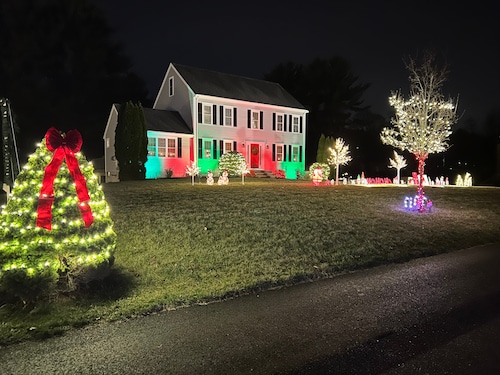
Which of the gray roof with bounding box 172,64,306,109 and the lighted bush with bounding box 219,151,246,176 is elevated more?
the gray roof with bounding box 172,64,306,109

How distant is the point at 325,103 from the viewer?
47.0 metres

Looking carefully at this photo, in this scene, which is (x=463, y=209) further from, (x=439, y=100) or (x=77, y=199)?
(x=77, y=199)

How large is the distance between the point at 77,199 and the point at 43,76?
3720cm

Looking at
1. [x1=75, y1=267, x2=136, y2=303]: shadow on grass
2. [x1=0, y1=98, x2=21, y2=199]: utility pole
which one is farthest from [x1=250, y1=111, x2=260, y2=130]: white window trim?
[x1=75, y1=267, x2=136, y2=303]: shadow on grass

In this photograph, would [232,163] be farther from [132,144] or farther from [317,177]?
[132,144]

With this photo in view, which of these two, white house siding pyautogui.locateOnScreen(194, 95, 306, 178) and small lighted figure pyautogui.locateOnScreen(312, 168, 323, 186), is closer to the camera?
small lighted figure pyautogui.locateOnScreen(312, 168, 323, 186)

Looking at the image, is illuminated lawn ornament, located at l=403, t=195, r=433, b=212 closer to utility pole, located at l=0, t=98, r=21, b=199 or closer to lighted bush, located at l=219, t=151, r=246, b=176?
lighted bush, located at l=219, t=151, r=246, b=176

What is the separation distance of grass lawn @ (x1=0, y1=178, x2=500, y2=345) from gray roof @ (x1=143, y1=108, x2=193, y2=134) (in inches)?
431

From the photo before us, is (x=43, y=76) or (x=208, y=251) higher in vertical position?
(x=43, y=76)

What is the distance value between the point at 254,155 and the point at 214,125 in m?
3.85

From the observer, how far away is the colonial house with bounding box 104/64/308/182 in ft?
82.5

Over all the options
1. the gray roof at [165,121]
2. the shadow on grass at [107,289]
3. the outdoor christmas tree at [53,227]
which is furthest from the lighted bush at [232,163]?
the outdoor christmas tree at [53,227]

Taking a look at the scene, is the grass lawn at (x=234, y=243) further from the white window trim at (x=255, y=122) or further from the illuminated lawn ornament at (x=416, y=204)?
the white window trim at (x=255, y=122)

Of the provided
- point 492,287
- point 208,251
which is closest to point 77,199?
point 208,251
